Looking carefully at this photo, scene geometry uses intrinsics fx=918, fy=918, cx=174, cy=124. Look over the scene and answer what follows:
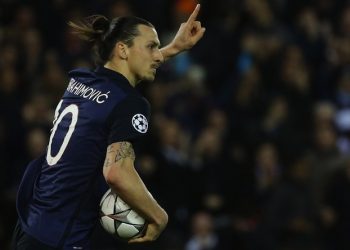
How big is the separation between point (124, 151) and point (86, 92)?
18.4 inches

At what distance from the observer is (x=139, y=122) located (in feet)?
15.1

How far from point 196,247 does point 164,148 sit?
1159 mm

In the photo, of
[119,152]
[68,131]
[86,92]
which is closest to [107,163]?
[119,152]

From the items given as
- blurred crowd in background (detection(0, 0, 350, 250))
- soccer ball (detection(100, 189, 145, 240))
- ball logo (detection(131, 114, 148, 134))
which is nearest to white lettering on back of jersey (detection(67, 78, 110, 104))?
ball logo (detection(131, 114, 148, 134))

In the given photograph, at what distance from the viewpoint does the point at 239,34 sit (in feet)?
42.4

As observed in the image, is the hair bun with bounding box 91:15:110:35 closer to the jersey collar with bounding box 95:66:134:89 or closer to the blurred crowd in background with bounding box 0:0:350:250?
the jersey collar with bounding box 95:66:134:89

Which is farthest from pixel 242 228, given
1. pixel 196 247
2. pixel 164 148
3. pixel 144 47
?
pixel 144 47

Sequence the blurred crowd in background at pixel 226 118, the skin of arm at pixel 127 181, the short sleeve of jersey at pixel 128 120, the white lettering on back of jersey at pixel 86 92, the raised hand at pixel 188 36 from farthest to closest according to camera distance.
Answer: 1. the blurred crowd in background at pixel 226 118
2. the raised hand at pixel 188 36
3. the white lettering on back of jersey at pixel 86 92
4. the short sleeve of jersey at pixel 128 120
5. the skin of arm at pixel 127 181

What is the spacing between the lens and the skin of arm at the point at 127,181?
4469mm

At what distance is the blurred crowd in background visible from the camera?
9.69 m

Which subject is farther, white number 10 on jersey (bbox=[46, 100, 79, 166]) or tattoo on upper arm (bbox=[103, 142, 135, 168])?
white number 10 on jersey (bbox=[46, 100, 79, 166])

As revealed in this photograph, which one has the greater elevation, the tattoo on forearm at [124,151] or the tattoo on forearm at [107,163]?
the tattoo on forearm at [124,151]

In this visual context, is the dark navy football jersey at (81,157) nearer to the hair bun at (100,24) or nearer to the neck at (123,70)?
the neck at (123,70)

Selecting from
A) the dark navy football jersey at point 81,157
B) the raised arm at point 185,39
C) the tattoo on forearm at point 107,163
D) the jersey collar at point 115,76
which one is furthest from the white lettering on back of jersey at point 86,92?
the raised arm at point 185,39
